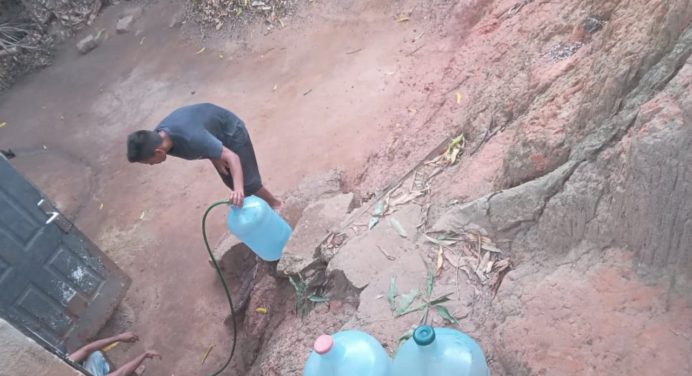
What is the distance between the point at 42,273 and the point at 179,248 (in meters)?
1.61

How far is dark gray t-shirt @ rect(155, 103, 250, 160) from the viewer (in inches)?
153

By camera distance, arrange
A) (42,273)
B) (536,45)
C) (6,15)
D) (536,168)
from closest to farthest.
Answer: (536,168) < (536,45) < (42,273) < (6,15)

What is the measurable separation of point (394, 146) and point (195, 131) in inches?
79.6

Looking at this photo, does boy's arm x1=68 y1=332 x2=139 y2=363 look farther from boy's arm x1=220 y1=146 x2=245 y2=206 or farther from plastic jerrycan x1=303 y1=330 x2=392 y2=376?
plastic jerrycan x1=303 y1=330 x2=392 y2=376

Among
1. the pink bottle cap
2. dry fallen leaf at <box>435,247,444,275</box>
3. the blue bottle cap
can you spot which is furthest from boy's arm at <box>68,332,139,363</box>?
the blue bottle cap

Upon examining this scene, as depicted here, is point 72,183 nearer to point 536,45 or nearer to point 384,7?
point 384,7

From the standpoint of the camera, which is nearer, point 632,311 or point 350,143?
point 632,311

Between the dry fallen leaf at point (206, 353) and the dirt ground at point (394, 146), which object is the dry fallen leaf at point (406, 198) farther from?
the dry fallen leaf at point (206, 353)

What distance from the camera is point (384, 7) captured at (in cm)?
750

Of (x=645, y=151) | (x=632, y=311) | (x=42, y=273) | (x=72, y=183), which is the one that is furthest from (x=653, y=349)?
(x=72, y=183)

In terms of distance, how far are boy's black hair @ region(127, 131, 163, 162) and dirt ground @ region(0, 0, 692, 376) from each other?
4.96 ft

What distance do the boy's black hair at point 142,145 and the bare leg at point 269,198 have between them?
1232mm

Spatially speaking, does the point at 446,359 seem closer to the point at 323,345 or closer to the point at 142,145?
the point at 323,345

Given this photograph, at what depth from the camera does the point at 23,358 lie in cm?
257
